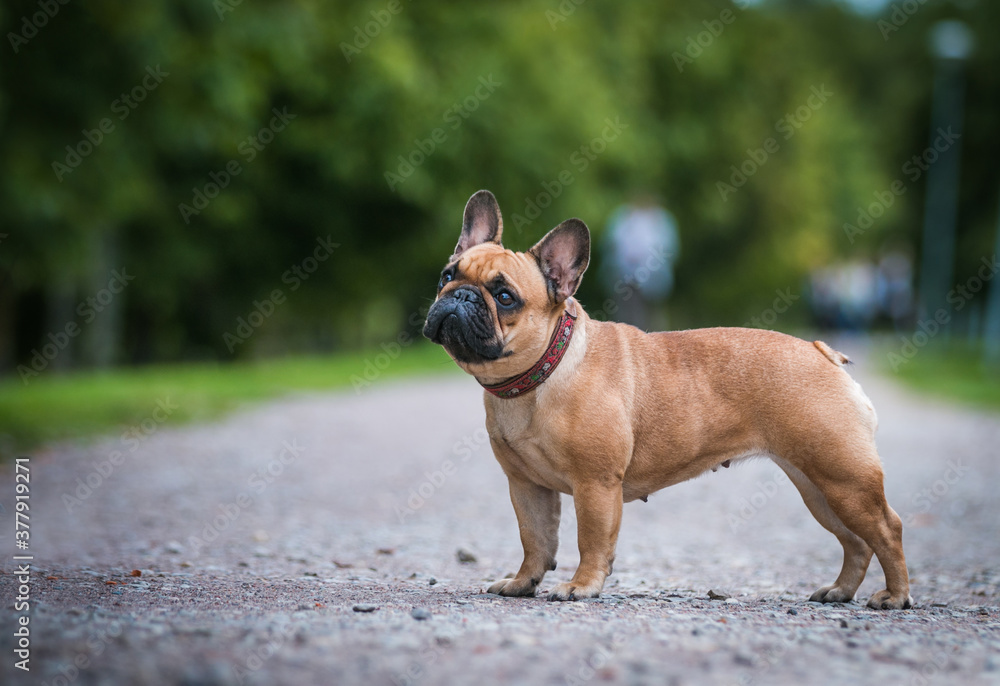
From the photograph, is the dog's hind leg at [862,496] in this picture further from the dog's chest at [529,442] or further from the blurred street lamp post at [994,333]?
the blurred street lamp post at [994,333]

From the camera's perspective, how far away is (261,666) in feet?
12.3

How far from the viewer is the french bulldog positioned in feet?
17.5

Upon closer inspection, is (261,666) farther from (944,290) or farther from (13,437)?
(944,290)

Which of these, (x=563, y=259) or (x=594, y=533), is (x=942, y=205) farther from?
(x=594, y=533)

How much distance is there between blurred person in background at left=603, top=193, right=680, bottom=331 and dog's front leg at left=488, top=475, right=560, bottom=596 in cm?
1284

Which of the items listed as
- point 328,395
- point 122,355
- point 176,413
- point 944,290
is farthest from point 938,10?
point 176,413

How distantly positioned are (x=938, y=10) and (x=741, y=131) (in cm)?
1955

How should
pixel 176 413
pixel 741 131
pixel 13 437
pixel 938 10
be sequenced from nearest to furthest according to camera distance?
pixel 13 437 < pixel 176 413 < pixel 741 131 < pixel 938 10

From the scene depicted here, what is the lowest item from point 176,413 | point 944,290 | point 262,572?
point 262,572

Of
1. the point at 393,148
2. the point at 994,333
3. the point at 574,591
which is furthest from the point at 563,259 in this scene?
the point at 994,333

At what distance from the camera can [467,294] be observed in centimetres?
530

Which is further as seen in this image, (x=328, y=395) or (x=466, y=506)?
(x=328, y=395)

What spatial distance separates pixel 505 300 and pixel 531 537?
1272mm

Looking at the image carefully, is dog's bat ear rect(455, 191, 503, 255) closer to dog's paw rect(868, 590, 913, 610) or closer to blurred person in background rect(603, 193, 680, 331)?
dog's paw rect(868, 590, 913, 610)
